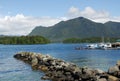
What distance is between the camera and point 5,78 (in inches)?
1855

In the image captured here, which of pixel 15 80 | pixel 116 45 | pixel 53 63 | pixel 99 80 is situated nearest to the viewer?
pixel 99 80

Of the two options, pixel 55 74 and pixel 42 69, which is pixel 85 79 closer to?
pixel 55 74

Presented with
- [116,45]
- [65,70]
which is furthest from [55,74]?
[116,45]

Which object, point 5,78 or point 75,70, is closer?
point 75,70

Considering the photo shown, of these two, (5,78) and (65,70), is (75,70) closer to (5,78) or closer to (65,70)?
(65,70)

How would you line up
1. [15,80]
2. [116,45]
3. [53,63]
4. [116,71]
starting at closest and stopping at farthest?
[116,71] < [15,80] < [53,63] < [116,45]

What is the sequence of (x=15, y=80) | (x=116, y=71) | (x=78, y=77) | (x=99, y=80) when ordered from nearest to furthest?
(x=99, y=80) < (x=116, y=71) < (x=78, y=77) < (x=15, y=80)

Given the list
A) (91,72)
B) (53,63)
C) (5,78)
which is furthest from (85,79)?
(53,63)

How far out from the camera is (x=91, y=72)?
3884cm

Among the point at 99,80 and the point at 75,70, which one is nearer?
the point at 99,80

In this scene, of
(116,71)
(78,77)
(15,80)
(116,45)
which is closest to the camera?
(116,71)

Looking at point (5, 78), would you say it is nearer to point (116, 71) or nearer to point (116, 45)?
point (116, 71)

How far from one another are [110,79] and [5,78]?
18890 mm

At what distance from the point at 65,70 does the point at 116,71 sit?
10403 millimetres
